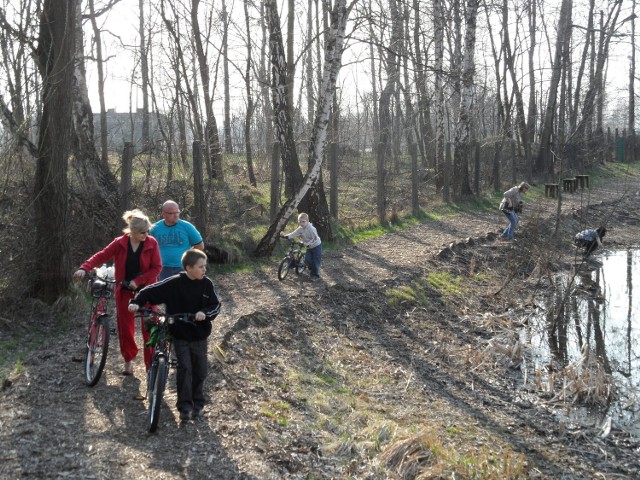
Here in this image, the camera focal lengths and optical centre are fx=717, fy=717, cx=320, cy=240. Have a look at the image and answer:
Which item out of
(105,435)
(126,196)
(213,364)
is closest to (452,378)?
(213,364)

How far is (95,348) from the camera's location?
6.77 metres

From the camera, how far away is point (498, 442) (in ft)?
23.6

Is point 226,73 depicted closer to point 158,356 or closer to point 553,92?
point 553,92

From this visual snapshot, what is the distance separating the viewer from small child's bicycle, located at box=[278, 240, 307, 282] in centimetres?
1198

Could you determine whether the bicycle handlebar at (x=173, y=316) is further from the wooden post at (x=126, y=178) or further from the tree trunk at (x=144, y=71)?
the tree trunk at (x=144, y=71)

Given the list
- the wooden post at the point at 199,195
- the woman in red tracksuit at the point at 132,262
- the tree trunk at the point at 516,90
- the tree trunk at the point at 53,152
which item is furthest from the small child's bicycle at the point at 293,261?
the tree trunk at the point at 516,90

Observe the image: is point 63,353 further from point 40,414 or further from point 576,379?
point 576,379

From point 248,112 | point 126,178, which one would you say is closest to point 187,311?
point 126,178

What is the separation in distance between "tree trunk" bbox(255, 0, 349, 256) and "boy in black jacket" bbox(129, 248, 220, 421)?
7.13m

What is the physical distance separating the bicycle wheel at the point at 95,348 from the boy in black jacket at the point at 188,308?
38.7 inches

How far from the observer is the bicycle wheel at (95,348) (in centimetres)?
670

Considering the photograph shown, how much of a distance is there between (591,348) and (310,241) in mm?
4652

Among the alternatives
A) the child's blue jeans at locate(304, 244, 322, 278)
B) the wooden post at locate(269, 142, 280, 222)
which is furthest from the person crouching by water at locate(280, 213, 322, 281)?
the wooden post at locate(269, 142, 280, 222)

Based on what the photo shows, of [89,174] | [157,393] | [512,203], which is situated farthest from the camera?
[512,203]
